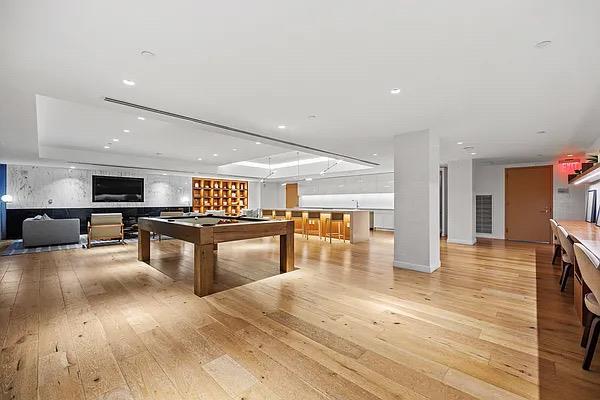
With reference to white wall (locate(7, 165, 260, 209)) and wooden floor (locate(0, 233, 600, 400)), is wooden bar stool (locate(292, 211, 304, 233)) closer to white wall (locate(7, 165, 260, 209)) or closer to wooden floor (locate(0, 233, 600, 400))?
wooden floor (locate(0, 233, 600, 400))

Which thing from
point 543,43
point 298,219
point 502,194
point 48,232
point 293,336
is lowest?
point 293,336

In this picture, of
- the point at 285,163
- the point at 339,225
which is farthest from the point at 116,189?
the point at 339,225

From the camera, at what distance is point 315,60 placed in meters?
2.38

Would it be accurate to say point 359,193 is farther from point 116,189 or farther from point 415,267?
point 116,189

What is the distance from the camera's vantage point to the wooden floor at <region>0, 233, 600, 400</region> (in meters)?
1.76

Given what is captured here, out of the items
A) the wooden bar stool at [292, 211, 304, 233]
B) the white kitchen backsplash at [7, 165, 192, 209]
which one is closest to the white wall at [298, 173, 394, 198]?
the wooden bar stool at [292, 211, 304, 233]

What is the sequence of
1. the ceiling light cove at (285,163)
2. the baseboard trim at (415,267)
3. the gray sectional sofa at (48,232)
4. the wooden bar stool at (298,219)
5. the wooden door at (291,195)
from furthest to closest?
the wooden door at (291,195)
the ceiling light cove at (285,163)
the wooden bar stool at (298,219)
the gray sectional sofa at (48,232)
the baseboard trim at (415,267)

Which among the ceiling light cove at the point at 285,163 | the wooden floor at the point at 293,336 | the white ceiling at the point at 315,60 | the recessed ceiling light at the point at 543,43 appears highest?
the ceiling light cove at the point at 285,163

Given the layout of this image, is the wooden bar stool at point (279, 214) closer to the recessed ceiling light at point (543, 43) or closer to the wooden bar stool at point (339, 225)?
the wooden bar stool at point (339, 225)

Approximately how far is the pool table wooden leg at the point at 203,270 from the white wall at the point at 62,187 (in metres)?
7.48

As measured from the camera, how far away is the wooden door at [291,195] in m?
14.0

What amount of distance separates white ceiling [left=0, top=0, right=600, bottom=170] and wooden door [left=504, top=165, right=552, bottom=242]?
4283 millimetres

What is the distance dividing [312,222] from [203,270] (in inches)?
230

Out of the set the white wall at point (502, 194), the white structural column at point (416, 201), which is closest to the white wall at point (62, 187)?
the white structural column at point (416, 201)
